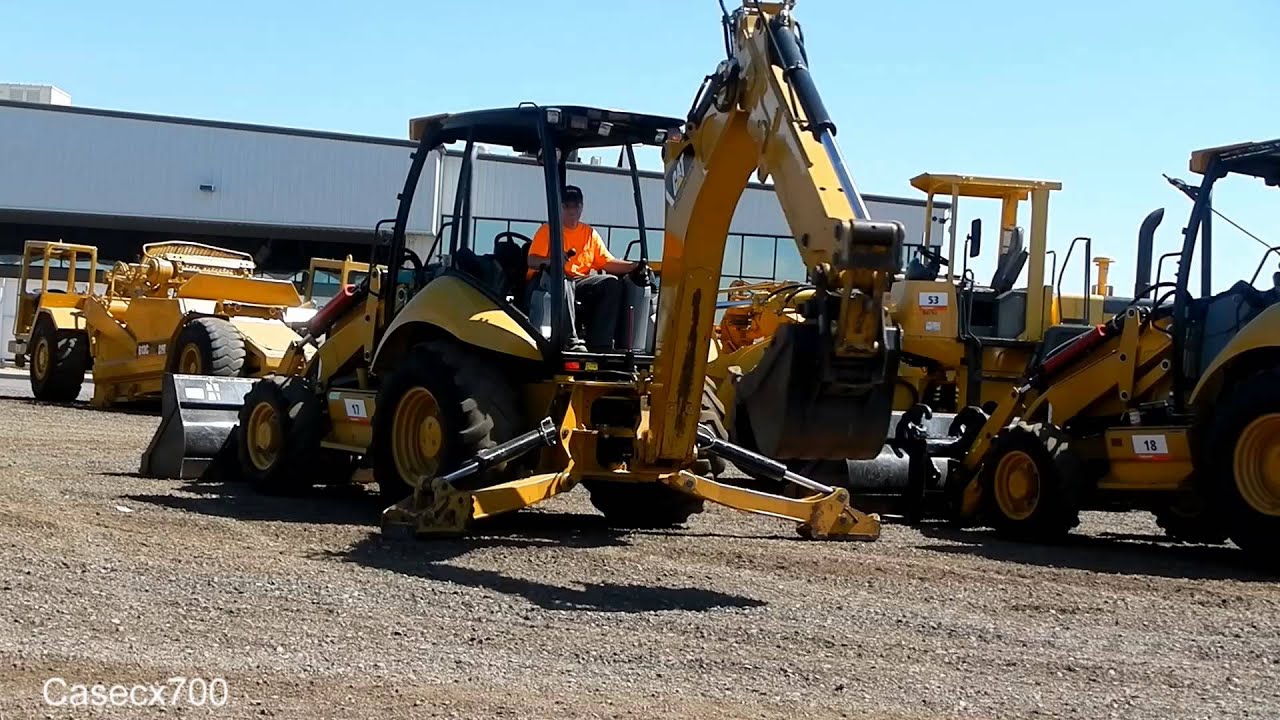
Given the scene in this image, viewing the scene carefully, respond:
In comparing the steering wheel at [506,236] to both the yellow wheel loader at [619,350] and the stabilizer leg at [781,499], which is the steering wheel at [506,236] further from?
the stabilizer leg at [781,499]

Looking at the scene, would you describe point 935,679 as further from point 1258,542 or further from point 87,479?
point 87,479

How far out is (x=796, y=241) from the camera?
26.6 feet

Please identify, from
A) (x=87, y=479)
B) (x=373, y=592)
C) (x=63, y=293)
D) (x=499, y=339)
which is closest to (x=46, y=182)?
(x=63, y=293)

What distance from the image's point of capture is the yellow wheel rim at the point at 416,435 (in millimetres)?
10539

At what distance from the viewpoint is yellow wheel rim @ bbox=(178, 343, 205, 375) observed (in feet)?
64.5

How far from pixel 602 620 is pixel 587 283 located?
355 cm

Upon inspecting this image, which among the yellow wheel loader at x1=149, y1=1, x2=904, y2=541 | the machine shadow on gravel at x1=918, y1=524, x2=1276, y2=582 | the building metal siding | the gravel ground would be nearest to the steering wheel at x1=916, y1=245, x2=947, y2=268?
the machine shadow on gravel at x1=918, y1=524, x2=1276, y2=582

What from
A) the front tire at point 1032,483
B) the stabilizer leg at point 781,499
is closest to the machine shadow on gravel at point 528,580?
the stabilizer leg at point 781,499

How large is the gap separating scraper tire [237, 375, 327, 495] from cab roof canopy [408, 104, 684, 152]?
251 cm

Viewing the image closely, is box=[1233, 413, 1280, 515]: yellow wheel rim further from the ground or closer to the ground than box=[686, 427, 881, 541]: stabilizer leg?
further from the ground

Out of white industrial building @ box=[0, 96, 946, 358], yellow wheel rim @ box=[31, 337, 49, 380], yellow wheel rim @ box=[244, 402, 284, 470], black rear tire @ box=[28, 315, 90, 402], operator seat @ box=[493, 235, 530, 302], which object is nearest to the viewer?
operator seat @ box=[493, 235, 530, 302]

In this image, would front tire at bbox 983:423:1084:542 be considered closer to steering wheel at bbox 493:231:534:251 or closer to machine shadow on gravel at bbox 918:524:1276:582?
machine shadow on gravel at bbox 918:524:1276:582

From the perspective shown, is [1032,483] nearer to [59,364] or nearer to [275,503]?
[275,503]

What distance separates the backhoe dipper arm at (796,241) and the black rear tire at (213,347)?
439 inches
